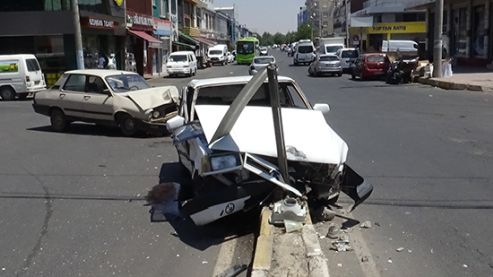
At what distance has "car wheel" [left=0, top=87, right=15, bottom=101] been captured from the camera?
26.6 m

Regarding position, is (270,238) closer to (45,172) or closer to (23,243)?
(23,243)

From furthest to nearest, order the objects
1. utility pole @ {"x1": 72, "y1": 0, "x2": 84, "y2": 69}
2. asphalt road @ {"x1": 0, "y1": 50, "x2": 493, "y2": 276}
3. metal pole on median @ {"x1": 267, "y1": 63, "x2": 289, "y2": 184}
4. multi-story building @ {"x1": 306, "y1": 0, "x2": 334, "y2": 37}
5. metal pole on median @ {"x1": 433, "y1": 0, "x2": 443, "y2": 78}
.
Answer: multi-story building @ {"x1": 306, "y1": 0, "x2": 334, "y2": 37} < metal pole on median @ {"x1": 433, "y1": 0, "x2": 443, "y2": 78} < utility pole @ {"x1": 72, "y1": 0, "x2": 84, "y2": 69} < metal pole on median @ {"x1": 267, "y1": 63, "x2": 289, "y2": 184} < asphalt road @ {"x1": 0, "y1": 50, "x2": 493, "y2": 276}

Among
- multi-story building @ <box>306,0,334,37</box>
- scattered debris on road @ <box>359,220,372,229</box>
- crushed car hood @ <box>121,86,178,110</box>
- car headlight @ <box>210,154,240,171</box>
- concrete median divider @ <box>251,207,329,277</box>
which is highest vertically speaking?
multi-story building @ <box>306,0,334,37</box>

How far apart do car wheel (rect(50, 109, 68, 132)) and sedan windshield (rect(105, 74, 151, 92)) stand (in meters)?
1.64

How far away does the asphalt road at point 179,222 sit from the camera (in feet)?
17.6

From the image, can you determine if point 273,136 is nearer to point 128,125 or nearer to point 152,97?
point 152,97

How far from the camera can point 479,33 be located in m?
36.8

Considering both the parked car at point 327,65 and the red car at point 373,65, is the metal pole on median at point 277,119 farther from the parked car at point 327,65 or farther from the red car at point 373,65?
the parked car at point 327,65

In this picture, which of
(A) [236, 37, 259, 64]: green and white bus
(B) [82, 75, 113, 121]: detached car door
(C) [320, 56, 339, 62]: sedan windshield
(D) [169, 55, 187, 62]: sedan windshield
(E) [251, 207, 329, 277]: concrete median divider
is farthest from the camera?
(A) [236, 37, 259, 64]: green and white bus

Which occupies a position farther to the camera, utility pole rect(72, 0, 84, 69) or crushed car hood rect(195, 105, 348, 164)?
utility pole rect(72, 0, 84, 69)

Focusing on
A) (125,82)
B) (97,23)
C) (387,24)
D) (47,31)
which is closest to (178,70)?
(97,23)

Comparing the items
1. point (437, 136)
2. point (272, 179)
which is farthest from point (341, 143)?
point (437, 136)

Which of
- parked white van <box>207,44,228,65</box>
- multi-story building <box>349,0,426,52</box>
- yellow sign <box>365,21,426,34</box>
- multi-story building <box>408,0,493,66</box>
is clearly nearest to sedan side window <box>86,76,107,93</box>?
multi-story building <box>408,0,493,66</box>

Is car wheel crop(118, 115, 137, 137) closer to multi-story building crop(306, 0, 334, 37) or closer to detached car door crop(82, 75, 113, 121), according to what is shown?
detached car door crop(82, 75, 113, 121)
